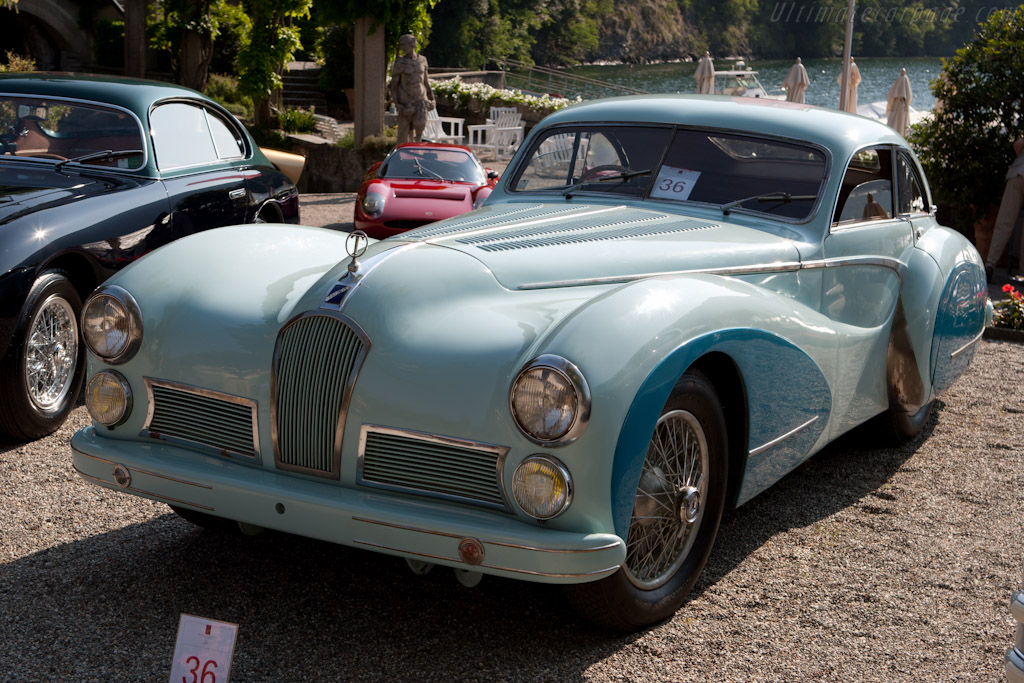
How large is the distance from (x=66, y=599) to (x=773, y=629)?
7.60 feet

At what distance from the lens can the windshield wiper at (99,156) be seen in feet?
18.2

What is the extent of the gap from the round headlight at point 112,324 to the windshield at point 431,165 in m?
7.53

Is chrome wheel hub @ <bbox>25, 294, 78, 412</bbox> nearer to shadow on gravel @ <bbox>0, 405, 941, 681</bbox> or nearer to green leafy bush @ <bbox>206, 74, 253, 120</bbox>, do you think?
shadow on gravel @ <bbox>0, 405, 941, 681</bbox>

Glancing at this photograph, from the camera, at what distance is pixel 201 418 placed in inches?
122

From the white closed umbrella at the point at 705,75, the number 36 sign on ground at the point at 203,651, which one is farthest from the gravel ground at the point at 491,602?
the white closed umbrella at the point at 705,75

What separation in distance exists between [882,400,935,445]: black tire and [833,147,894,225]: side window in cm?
94

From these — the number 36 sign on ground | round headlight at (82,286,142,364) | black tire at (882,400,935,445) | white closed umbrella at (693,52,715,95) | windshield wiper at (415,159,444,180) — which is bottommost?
black tire at (882,400,935,445)

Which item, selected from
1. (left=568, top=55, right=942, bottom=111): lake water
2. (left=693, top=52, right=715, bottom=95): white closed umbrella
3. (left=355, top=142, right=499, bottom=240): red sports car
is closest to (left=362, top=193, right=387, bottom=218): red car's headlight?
(left=355, top=142, right=499, bottom=240): red sports car

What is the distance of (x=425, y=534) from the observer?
2.68 metres

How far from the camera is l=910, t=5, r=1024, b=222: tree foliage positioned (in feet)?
33.6

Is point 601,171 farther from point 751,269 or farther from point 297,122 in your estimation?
point 297,122

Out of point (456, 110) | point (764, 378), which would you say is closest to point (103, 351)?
point (764, 378)

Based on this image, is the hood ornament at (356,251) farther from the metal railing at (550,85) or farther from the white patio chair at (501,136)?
the metal railing at (550,85)

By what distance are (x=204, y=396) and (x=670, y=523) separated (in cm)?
152
